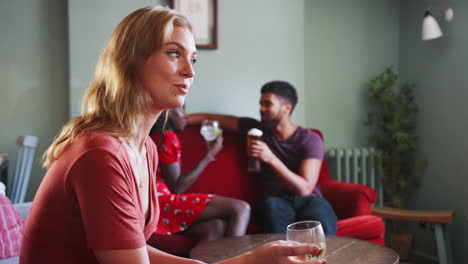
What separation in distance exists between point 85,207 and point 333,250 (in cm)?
102

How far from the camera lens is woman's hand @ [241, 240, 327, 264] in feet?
2.93

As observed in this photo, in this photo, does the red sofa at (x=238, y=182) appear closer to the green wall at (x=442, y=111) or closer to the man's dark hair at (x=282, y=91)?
the man's dark hair at (x=282, y=91)

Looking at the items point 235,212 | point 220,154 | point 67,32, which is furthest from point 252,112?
point 67,32

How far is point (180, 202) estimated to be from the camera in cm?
227

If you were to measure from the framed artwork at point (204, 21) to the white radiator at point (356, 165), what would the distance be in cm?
125

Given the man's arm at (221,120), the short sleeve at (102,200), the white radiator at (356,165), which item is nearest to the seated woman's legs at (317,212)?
the man's arm at (221,120)

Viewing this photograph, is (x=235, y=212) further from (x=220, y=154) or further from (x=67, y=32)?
(x=67, y=32)

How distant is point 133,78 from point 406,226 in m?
3.17

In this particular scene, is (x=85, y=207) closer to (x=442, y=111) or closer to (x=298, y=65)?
(x=298, y=65)

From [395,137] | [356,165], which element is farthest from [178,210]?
[395,137]

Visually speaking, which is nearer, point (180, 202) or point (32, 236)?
point (32, 236)

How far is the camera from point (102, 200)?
79cm

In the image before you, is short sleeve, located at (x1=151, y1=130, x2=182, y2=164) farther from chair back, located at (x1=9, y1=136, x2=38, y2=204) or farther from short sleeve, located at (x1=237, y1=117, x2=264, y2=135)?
chair back, located at (x1=9, y1=136, x2=38, y2=204)

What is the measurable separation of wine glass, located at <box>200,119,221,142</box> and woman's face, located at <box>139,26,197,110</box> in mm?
1730
